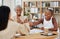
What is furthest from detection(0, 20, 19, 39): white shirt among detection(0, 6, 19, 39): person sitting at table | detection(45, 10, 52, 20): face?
detection(45, 10, 52, 20): face

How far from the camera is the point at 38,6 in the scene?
6207 millimetres

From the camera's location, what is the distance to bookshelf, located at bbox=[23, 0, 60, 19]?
618 cm

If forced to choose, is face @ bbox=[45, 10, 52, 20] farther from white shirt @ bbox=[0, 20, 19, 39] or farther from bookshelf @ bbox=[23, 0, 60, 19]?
bookshelf @ bbox=[23, 0, 60, 19]

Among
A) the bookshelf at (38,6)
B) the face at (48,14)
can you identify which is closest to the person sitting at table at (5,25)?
the face at (48,14)

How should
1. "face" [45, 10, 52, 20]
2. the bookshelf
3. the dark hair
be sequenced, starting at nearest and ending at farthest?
the dark hair → "face" [45, 10, 52, 20] → the bookshelf

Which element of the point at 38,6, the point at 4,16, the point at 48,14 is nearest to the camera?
the point at 4,16

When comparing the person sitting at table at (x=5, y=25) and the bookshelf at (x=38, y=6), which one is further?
the bookshelf at (x=38, y=6)

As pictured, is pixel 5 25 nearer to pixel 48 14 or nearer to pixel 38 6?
pixel 48 14

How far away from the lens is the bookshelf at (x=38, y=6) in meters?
6.18

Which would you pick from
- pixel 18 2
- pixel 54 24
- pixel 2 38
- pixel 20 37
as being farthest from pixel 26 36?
pixel 18 2

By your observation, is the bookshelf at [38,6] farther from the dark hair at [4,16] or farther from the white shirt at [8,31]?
the dark hair at [4,16]

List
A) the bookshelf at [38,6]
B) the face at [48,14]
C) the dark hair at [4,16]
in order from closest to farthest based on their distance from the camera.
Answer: the dark hair at [4,16]
the face at [48,14]
the bookshelf at [38,6]

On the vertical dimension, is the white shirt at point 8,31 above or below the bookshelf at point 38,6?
below

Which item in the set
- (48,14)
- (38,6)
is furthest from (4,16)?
(38,6)
